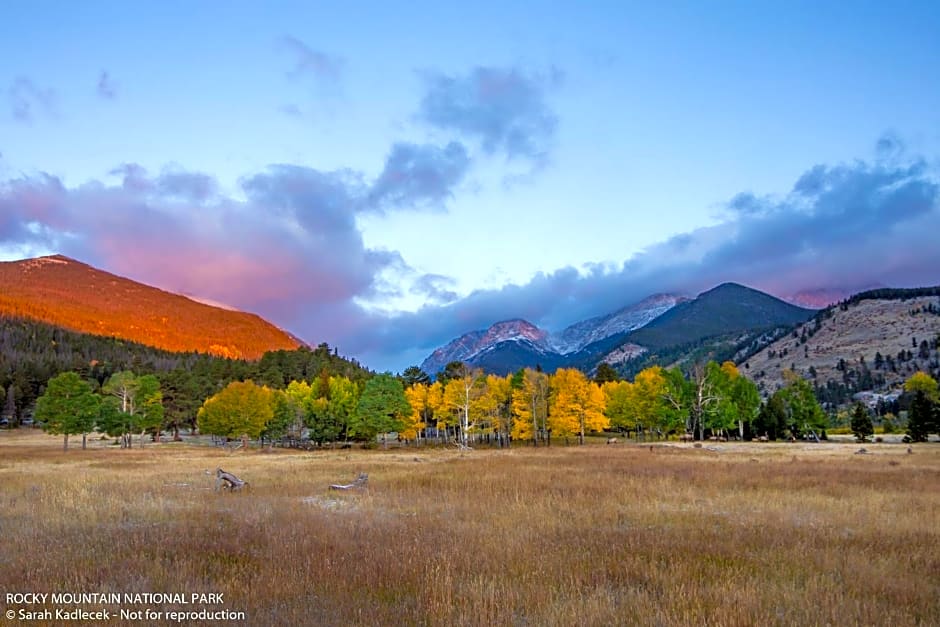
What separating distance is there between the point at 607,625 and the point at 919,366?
24344 centimetres

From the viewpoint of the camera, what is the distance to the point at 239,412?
70.9m

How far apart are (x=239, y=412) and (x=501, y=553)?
68.3 m

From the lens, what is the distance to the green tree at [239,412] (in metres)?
70.8

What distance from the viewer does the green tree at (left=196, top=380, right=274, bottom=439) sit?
7075 cm

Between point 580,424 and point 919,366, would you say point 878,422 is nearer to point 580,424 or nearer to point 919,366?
point 919,366

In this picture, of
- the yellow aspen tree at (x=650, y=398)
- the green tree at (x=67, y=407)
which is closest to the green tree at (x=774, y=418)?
the yellow aspen tree at (x=650, y=398)

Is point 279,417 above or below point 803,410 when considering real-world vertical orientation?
above

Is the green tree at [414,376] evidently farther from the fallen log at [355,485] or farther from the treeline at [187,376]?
the fallen log at [355,485]

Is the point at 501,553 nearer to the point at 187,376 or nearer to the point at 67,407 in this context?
the point at 67,407

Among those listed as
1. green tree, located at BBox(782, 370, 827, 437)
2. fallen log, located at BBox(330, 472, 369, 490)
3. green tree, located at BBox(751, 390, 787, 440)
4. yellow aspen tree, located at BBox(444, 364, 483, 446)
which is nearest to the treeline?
yellow aspen tree, located at BBox(444, 364, 483, 446)

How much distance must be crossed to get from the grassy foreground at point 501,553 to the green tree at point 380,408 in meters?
50.9

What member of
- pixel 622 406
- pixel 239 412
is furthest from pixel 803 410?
pixel 239 412

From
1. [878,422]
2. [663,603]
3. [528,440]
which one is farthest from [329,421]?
[878,422]

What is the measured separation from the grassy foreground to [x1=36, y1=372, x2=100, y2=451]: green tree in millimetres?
51689
